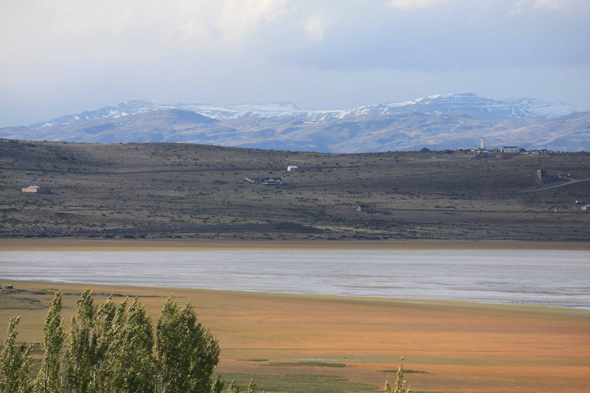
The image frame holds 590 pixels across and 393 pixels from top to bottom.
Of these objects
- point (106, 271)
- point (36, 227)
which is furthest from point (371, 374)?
point (36, 227)

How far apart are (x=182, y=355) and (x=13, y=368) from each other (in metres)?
2.33

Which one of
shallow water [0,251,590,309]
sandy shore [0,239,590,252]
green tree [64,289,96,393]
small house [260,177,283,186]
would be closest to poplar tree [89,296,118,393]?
green tree [64,289,96,393]

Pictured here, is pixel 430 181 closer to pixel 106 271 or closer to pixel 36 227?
pixel 36 227

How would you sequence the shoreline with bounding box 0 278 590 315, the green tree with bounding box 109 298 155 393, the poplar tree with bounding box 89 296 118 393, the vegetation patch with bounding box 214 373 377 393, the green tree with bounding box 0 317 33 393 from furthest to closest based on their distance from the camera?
1. the shoreline with bounding box 0 278 590 315
2. the vegetation patch with bounding box 214 373 377 393
3. the poplar tree with bounding box 89 296 118 393
4. the green tree with bounding box 109 298 155 393
5. the green tree with bounding box 0 317 33 393

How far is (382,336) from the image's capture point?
2495 cm

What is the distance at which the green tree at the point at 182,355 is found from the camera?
31.9ft

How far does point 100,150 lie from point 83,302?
139 meters

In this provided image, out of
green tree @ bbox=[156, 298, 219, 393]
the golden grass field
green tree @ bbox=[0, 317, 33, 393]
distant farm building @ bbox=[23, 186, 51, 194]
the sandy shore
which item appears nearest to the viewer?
green tree @ bbox=[0, 317, 33, 393]

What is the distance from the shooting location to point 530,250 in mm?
71062

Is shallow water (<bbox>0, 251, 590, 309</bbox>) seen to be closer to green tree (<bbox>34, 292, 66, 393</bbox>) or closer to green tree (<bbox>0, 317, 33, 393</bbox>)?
green tree (<bbox>34, 292, 66, 393</bbox>)

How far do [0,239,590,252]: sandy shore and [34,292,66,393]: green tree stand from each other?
56.5m

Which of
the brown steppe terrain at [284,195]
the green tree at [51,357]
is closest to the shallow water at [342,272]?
the brown steppe terrain at [284,195]

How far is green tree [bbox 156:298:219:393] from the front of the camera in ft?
31.9

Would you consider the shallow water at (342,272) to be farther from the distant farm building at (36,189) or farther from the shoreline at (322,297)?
the distant farm building at (36,189)
